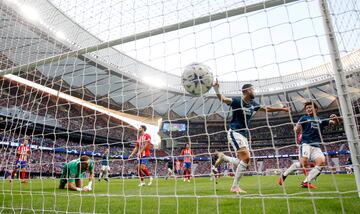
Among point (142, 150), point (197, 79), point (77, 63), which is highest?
point (77, 63)

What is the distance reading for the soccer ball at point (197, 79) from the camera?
408 centimetres

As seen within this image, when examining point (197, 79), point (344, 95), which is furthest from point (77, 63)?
point (344, 95)

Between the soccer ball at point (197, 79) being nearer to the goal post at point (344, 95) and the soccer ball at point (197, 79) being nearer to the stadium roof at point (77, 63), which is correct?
the stadium roof at point (77, 63)

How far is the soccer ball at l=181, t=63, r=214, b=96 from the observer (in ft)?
13.4

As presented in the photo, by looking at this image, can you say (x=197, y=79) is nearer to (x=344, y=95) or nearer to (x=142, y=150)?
(x=344, y=95)

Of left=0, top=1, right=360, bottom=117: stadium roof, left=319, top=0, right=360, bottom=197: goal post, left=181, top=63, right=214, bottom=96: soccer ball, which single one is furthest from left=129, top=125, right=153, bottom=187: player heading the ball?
left=319, top=0, right=360, bottom=197: goal post

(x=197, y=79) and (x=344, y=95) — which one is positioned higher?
(x=197, y=79)

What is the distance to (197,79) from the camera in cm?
408

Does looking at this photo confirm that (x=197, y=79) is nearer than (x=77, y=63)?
Yes

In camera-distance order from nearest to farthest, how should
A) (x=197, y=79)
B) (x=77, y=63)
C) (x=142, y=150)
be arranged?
(x=197, y=79), (x=142, y=150), (x=77, y=63)

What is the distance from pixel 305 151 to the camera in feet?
17.6

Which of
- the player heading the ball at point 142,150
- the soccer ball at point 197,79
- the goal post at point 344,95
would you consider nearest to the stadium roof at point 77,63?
the goal post at point 344,95

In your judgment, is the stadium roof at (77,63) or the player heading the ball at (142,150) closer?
the stadium roof at (77,63)

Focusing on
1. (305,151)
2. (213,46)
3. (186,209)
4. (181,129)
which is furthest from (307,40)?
(181,129)
